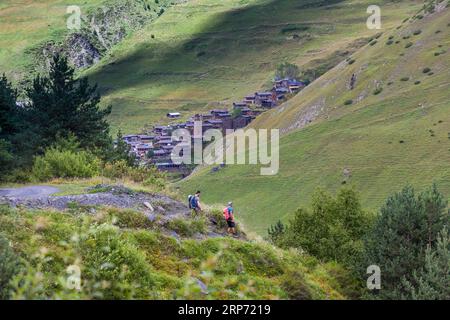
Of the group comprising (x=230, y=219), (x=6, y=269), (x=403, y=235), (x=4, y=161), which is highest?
(x=4, y=161)

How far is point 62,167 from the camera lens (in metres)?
38.1

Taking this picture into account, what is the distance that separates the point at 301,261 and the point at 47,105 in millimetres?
28982

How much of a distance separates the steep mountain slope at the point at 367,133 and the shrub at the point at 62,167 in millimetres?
58561

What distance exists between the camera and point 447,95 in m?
121

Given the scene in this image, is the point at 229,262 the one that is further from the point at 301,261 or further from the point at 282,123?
the point at 282,123

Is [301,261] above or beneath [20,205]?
beneath

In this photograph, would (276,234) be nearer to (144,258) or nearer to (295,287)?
(295,287)

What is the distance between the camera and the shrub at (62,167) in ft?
123

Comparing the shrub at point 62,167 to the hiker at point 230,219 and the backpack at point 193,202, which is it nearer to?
the backpack at point 193,202

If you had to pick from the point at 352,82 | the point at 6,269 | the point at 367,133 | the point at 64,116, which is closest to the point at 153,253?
the point at 6,269

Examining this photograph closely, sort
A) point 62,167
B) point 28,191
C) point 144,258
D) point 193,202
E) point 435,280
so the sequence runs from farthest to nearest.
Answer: point 62,167
point 28,191
point 193,202
point 435,280
point 144,258

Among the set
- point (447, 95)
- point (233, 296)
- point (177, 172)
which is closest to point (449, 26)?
point (447, 95)

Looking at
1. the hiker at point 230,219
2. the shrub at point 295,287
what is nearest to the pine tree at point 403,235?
the shrub at point 295,287

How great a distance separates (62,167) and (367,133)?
303 feet
